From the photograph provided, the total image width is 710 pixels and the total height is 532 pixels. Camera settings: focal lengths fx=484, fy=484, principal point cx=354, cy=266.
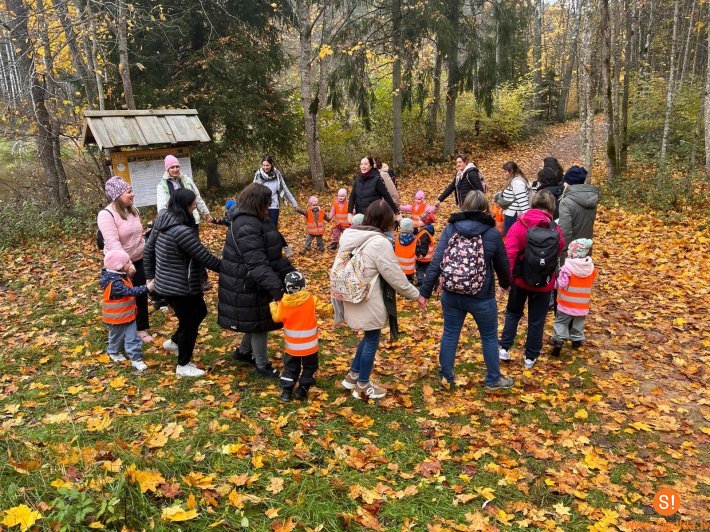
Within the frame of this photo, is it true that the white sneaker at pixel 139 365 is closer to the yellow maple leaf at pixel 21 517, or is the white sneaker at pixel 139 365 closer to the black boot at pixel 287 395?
the black boot at pixel 287 395

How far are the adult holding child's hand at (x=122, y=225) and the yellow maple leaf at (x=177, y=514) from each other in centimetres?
326

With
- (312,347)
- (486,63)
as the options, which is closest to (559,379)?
(312,347)

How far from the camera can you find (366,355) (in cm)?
477

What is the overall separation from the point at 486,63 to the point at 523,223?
1638cm

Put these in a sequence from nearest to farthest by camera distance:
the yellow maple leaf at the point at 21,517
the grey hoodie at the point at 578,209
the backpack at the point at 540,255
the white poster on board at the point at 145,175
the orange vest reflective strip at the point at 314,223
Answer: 1. the yellow maple leaf at the point at 21,517
2. the backpack at the point at 540,255
3. the grey hoodie at the point at 578,209
4. the white poster on board at the point at 145,175
5. the orange vest reflective strip at the point at 314,223

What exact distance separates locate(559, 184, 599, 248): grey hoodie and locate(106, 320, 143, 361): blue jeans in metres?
5.30

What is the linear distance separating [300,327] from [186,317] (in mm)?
1345

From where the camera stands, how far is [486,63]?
19375mm

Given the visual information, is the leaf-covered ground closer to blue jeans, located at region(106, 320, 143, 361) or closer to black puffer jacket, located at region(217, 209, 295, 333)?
blue jeans, located at region(106, 320, 143, 361)

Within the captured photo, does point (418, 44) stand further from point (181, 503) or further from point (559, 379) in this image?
point (181, 503)

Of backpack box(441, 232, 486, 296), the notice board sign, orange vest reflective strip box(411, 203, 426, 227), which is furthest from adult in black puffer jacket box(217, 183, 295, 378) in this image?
the notice board sign

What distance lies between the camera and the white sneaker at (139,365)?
5.27 metres

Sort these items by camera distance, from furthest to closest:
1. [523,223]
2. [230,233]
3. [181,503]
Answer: [523,223]
[230,233]
[181,503]

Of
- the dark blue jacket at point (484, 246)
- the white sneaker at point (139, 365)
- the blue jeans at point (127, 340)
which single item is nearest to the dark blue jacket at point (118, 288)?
the blue jeans at point (127, 340)
